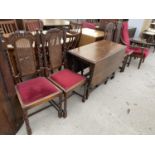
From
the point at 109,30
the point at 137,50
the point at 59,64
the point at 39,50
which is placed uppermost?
the point at 109,30

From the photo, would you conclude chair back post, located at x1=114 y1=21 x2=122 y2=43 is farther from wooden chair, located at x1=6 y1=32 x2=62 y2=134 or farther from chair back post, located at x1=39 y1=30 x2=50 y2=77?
wooden chair, located at x1=6 y1=32 x2=62 y2=134

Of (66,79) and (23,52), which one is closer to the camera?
(23,52)

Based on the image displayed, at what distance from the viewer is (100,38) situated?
9.13 ft

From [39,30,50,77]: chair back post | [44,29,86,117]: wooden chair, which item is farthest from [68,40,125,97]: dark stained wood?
[39,30,50,77]: chair back post

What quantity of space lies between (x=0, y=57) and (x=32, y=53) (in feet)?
1.61

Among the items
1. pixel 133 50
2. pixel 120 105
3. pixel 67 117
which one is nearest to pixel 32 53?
pixel 67 117

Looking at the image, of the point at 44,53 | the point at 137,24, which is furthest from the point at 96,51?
the point at 137,24

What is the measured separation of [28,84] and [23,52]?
397mm

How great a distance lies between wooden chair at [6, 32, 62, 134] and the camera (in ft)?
4.44

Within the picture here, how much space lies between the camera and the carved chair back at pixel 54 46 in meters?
1.64

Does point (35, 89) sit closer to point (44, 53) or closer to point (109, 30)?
point (44, 53)

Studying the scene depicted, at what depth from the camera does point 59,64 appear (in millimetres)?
1962

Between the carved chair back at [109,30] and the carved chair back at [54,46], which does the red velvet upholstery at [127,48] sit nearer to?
the carved chair back at [109,30]
